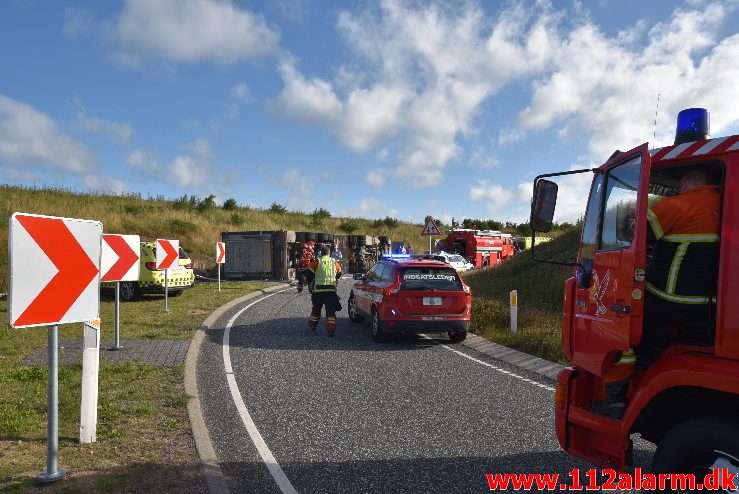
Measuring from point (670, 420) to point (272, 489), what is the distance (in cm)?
272

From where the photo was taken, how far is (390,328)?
1005 centimetres

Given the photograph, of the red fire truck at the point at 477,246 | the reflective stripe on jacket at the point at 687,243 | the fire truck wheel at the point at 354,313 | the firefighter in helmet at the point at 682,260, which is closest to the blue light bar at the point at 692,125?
the firefighter in helmet at the point at 682,260

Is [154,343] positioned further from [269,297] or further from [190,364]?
[269,297]

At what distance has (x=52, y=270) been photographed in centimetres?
391

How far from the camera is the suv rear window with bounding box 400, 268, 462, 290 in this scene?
10.3m

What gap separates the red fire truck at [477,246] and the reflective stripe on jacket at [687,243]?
32140 millimetres

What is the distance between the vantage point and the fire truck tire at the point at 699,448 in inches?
107

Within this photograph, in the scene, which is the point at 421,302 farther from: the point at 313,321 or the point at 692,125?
the point at 692,125

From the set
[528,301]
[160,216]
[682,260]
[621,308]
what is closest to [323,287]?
[528,301]

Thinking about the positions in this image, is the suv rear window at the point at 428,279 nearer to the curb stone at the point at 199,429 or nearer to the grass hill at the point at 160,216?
the curb stone at the point at 199,429

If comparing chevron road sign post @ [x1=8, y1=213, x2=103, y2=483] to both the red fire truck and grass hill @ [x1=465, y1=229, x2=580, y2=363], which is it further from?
the red fire truck

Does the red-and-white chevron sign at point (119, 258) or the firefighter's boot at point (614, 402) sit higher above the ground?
the red-and-white chevron sign at point (119, 258)

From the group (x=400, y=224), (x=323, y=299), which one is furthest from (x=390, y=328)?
(x=400, y=224)

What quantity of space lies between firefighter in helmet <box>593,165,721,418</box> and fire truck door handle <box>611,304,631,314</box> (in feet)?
0.63
